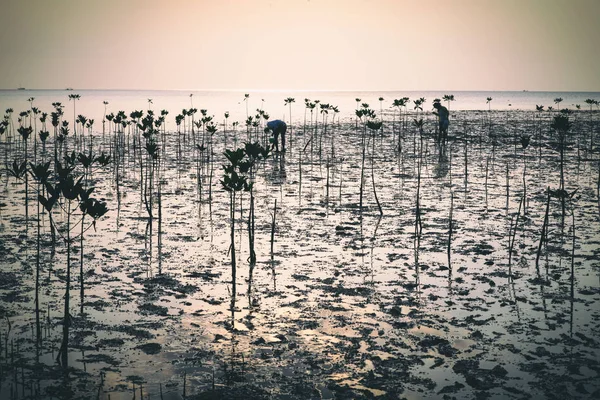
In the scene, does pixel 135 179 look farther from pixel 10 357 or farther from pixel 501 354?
pixel 501 354

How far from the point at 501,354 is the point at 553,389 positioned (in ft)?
2.81

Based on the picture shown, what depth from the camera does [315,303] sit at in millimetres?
7977

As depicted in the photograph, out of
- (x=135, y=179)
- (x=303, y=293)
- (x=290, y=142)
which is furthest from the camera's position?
(x=290, y=142)

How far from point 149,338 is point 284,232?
5676mm

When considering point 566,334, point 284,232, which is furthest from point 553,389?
point 284,232

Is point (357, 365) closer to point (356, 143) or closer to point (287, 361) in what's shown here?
point (287, 361)

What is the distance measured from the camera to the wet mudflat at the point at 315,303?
5.74 metres

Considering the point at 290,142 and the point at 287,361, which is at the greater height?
the point at 290,142

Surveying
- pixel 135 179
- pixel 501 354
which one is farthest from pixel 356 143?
pixel 501 354

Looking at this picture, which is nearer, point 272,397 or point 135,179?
point 272,397

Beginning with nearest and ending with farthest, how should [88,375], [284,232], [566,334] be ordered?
[88,375] < [566,334] < [284,232]

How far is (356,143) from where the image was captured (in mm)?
31391

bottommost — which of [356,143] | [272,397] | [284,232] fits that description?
[272,397]

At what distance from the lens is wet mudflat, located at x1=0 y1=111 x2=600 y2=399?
5.74 metres
